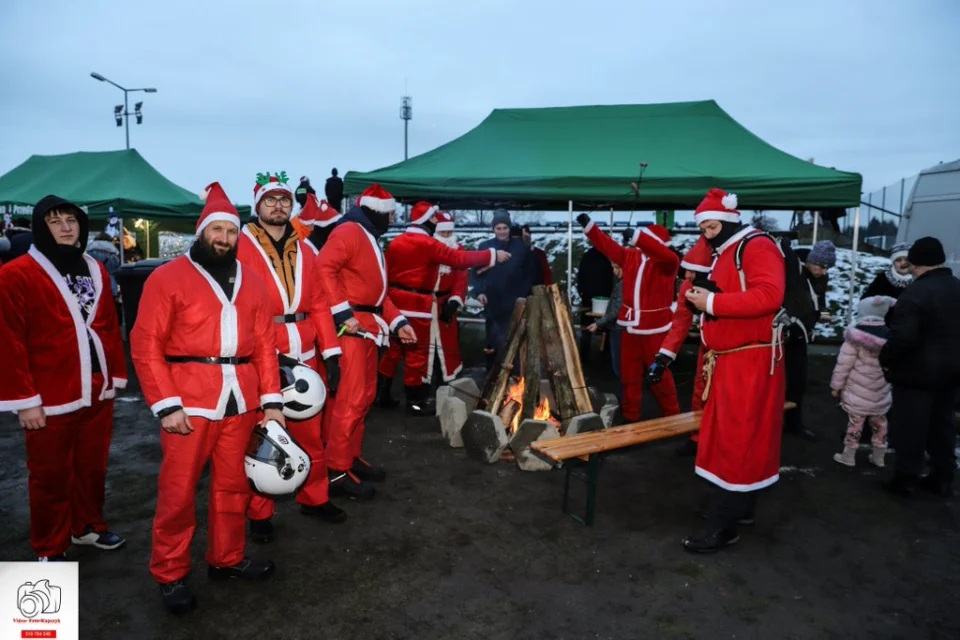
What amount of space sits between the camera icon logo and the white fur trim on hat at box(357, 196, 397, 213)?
3.28m

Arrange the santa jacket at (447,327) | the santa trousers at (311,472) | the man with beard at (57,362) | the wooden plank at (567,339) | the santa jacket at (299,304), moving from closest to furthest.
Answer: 1. the man with beard at (57,362)
2. the santa jacket at (299,304)
3. the santa trousers at (311,472)
4. the wooden plank at (567,339)
5. the santa jacket at (447,327)

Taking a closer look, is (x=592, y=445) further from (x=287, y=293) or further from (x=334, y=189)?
(x=334, y=189)

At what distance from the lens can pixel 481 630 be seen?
323 centimetres

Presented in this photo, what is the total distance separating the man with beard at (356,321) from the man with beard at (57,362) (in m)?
1.36

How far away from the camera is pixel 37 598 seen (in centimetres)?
276

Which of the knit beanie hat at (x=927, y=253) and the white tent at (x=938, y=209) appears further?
the white tent at (x=938, y=209)

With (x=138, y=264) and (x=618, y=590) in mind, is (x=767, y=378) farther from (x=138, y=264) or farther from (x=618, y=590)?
(x=138, y=264)

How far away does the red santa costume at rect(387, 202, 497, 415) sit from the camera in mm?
6066

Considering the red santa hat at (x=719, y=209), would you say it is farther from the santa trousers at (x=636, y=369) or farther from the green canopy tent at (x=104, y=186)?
the green canopy tent at (x=104, y=186)

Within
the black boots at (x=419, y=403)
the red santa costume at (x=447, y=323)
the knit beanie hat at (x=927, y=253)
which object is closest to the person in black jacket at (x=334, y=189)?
the red santa costume at (x=447, y=323)

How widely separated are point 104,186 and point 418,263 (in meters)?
9.85

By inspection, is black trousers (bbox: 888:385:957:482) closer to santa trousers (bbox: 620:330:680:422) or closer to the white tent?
santa trousers (bbox: 620:330:680:422)

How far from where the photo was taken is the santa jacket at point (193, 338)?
301cm

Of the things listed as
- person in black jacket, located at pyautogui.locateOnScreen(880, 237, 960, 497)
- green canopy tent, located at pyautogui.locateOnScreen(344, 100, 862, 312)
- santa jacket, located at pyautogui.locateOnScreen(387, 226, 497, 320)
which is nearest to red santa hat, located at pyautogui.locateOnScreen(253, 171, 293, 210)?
santa jacket, located at pyautogui.locateOnScreen(387, 226, 497, 320)
